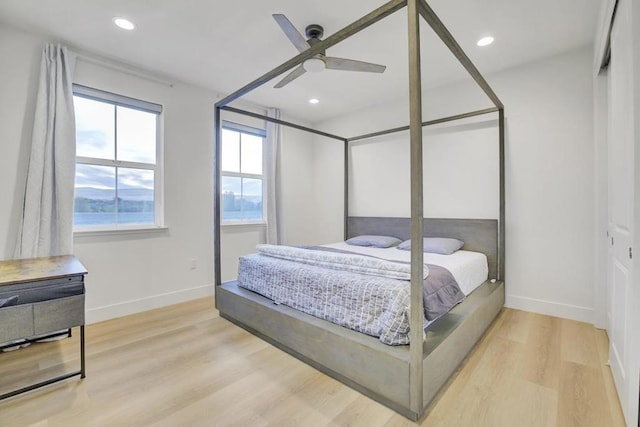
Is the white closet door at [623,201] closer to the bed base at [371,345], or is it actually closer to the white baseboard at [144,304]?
the bed base at [371,345]

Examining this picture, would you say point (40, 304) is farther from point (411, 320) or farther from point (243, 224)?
point (243, 224)

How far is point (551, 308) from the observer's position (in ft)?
9.50

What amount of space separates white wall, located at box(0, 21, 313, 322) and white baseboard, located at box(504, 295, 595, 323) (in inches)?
125

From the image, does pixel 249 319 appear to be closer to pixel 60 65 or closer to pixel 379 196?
pixel 379 196

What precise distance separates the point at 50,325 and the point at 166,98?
252cm

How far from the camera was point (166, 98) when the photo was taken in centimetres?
331

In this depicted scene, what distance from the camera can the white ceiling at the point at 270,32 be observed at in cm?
213

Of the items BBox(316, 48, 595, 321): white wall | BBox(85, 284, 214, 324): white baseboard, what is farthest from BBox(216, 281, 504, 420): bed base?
BBox(85, 284, 214, 324): white baseboard

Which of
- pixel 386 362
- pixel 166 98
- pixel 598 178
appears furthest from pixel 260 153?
pixel 598 178

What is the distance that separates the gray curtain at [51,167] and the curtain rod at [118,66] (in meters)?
0.12

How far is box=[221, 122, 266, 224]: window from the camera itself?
396cm

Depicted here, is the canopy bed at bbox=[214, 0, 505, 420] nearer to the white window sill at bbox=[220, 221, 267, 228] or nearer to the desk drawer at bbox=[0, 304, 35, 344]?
the white window sill at bbox=[220, 221, 267, 228]

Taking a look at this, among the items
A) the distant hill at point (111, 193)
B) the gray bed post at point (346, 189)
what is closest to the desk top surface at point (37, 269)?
the distant hill at point (111, 193)

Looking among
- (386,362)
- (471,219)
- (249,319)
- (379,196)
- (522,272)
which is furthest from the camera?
(379,196)
